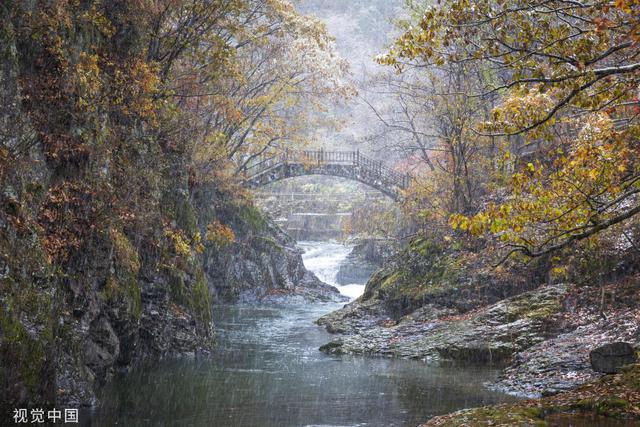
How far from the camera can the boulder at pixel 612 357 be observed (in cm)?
1114

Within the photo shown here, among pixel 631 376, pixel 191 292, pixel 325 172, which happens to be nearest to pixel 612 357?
pixel 631 376

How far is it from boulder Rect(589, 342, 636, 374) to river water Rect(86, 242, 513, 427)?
72.6 inches

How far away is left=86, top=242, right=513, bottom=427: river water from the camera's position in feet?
39.1

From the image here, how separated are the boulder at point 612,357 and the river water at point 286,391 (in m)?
1.84

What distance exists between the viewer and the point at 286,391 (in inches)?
556

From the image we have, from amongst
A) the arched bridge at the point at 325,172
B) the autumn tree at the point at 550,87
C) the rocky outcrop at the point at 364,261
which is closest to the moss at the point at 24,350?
the autumn tree at the point at 550,87

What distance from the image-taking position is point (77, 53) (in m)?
14.3

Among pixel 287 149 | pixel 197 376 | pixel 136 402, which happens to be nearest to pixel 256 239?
pixel 287 149

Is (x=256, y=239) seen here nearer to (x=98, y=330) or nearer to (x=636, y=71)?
(x=98, y=330)

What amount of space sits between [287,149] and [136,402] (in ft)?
76.3

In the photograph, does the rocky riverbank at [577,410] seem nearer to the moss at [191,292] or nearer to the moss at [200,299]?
the moss at [191,292]

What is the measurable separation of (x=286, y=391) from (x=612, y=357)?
20.9ft

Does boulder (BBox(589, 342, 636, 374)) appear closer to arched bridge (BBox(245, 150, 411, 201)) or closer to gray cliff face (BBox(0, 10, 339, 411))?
gray cliff face (BBox(0, 10, 339, 411))

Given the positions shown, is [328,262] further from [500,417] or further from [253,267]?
[500,417]
